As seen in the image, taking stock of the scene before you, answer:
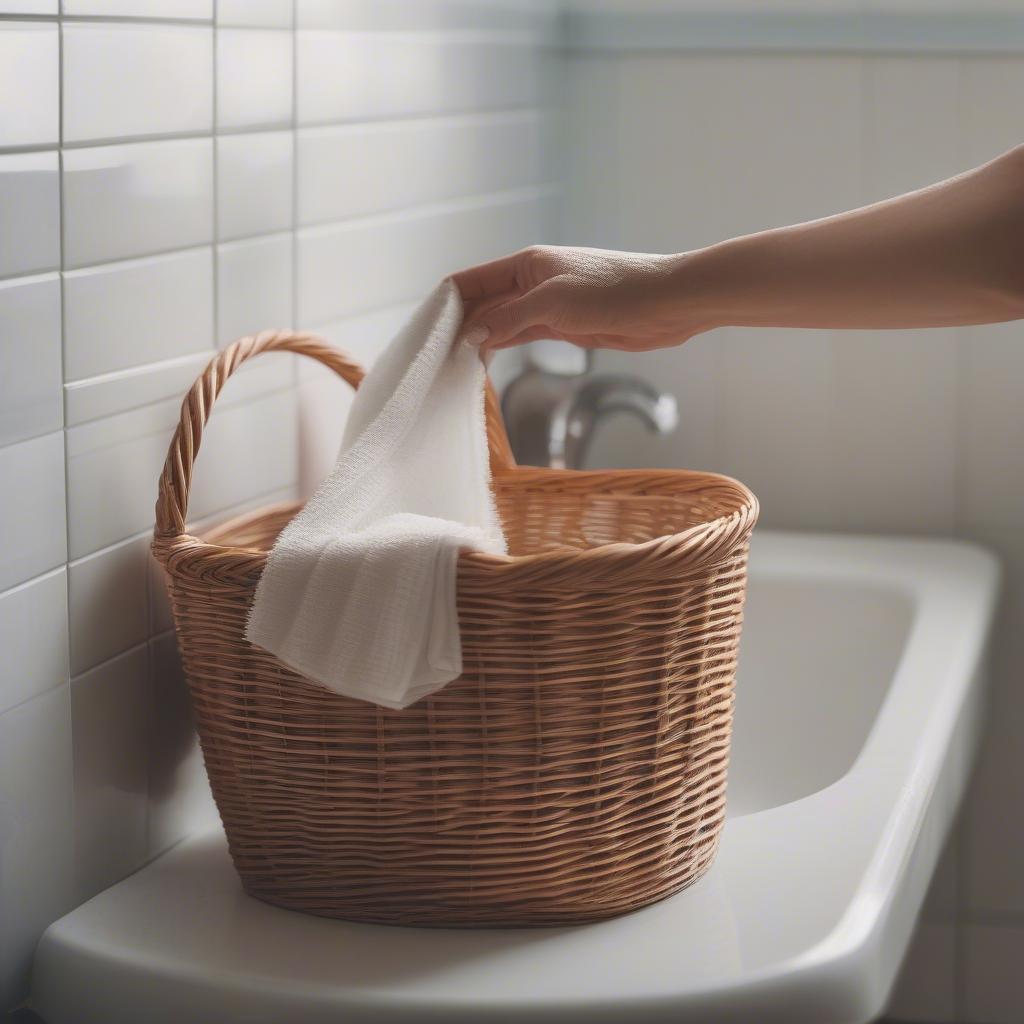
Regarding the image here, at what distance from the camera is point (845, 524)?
1573 millimetres

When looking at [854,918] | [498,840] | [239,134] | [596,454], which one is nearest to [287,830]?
[498,840]

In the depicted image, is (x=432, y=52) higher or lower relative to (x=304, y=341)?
higher

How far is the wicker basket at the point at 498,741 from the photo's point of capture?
73cm

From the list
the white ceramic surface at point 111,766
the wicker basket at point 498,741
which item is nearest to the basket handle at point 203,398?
the wicker basket at point 498,741

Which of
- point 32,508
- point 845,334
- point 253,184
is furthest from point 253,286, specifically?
point 845,334

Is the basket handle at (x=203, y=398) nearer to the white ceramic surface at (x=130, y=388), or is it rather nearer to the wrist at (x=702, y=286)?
the white ceramic surface at (x=130, y=388)

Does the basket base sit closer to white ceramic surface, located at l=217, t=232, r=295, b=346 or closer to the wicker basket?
the wicker basket

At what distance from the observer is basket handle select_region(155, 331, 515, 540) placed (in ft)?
2.64

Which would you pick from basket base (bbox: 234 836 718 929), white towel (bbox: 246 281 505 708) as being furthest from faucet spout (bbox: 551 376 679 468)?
basket base (bbox: 234 836 718 929)

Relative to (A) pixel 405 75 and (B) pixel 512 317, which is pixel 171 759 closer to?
(B) pixel 512 317

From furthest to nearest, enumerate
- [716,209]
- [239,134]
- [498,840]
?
[716,209], [239,134], [498,840]

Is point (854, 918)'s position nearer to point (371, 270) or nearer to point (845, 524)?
point (371, 270)

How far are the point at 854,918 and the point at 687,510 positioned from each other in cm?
31

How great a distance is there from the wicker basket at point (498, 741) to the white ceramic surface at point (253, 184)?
178 mm
